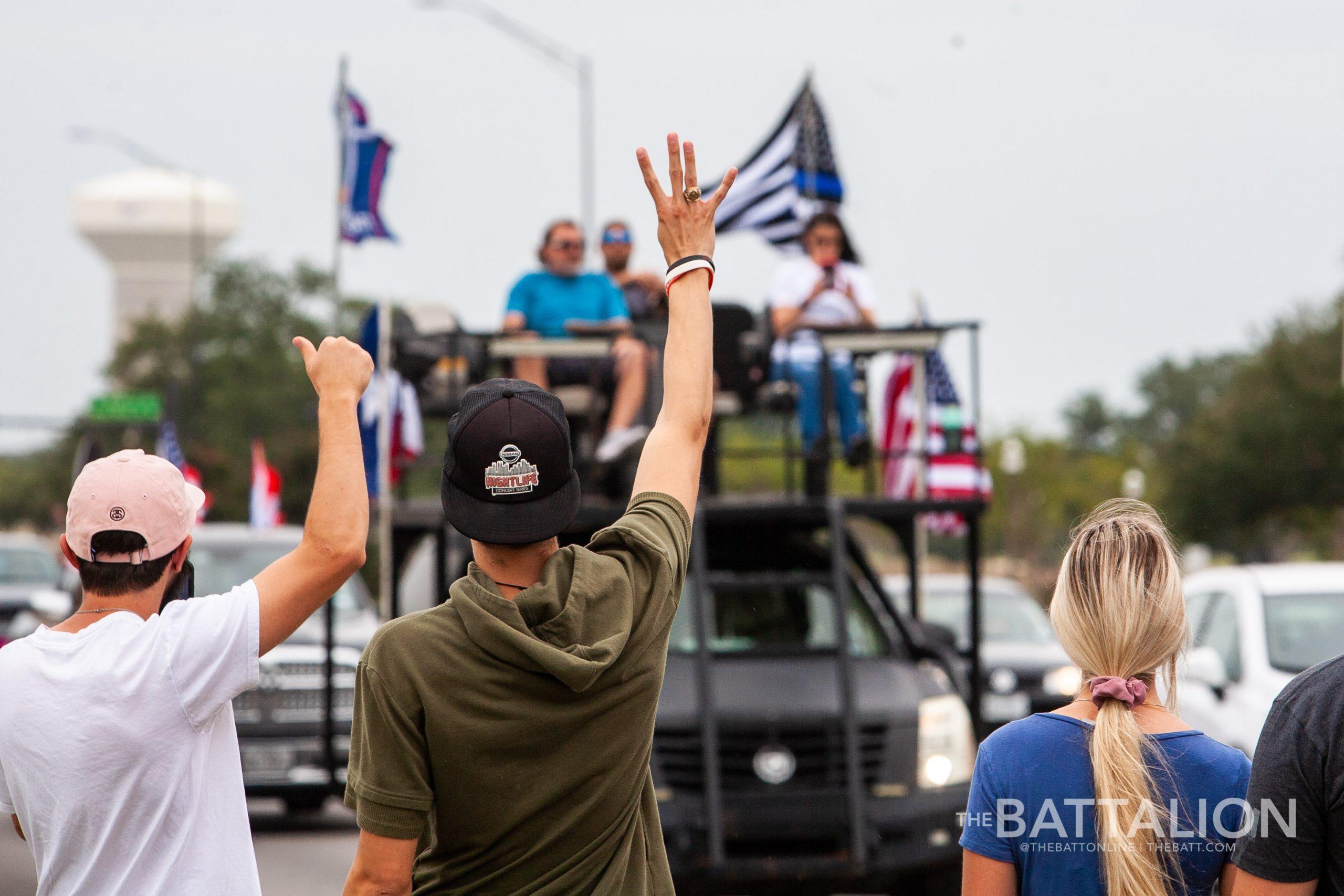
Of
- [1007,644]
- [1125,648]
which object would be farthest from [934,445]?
[1125,648]

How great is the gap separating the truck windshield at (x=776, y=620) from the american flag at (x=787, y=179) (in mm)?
4325

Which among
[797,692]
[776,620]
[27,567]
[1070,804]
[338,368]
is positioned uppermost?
[338,368]

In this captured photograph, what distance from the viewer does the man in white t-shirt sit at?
2.82m

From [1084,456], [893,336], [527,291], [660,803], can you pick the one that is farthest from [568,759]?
[1084,456]

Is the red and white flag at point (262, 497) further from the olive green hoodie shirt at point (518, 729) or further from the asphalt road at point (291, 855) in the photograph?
the olive green hoodie shirt at point (518, 729)

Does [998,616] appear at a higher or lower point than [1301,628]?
lower

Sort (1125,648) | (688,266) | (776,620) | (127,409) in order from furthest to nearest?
1. (127,409)
2. (776,620)
3. (688,266)
4. (1125,648)

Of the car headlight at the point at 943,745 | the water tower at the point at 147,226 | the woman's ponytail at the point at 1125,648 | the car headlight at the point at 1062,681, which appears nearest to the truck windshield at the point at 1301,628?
the car headlight at the point at 943,745

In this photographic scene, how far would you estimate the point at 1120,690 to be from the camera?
9.22 ft

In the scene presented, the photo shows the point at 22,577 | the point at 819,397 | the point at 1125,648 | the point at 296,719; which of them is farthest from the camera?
the point at 22,577

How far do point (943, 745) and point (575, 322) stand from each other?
359 centimetres

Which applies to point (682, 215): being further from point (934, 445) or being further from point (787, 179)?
point (787, 179)

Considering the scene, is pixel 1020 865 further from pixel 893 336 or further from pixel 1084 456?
pixel 1084 456

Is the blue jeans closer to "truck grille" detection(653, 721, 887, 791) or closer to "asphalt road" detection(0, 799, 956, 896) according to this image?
"truck grille" detection(653, 721, 887, 791)
